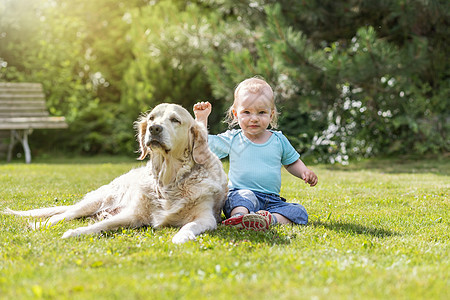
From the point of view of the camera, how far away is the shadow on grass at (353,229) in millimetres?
3446

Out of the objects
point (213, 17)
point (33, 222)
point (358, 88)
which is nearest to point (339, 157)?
point (358, 88)

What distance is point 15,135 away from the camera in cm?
1066

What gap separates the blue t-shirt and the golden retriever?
0.28 meters

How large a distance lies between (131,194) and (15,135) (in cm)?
787

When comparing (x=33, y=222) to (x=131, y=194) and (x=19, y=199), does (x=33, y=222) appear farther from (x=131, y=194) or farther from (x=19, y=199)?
(x=19, y=199)

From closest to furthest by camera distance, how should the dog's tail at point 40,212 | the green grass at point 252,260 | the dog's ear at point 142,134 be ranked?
the green grass at point 252,260, the dog's ear at point 142,134, the dog's tail at point 40,212

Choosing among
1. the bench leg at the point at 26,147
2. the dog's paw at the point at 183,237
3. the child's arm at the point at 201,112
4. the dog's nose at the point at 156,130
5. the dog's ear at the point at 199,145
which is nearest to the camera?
the dog's paw at the point at 183,237

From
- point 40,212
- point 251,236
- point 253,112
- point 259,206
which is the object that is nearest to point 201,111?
point 253,112

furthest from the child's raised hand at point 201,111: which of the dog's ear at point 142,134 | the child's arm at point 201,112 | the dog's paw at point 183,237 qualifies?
the dog's paw at point 183,237

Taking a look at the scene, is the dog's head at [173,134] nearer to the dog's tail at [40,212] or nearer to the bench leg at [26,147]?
the dog's tail at [40,212]

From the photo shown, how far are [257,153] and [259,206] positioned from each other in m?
0.47

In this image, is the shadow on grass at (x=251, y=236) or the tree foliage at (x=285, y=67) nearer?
the shadow on grass at (x=251, y=236)

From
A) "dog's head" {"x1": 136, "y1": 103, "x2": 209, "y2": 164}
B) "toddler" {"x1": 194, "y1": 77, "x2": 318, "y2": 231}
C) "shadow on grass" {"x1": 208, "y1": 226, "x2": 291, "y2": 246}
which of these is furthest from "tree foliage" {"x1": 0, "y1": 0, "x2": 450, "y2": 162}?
"shadow on grass" {"x1": 208, "y1": 226, "x2": 291, "y2": 246}

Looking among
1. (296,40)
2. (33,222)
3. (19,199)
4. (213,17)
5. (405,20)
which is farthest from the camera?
(213,17)
